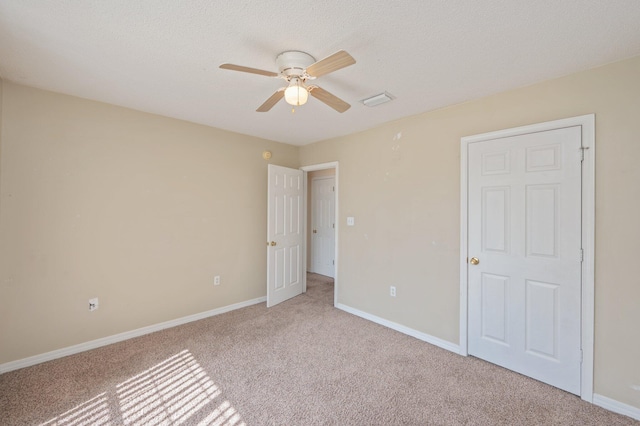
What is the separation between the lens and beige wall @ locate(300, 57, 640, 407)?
1.82 meters

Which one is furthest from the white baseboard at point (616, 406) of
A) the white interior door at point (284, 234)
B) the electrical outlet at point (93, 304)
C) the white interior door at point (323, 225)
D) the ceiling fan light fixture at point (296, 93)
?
the electrical outlet at point (93, 304)

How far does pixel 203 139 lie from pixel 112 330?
2295 mm

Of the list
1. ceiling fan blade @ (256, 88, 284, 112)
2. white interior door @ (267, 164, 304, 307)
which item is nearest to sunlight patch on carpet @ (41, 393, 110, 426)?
white interior door @ (267, 164, 304, 307)

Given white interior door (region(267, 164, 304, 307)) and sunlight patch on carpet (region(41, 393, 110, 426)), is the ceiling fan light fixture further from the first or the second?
sunlight patch on carpet (region(41, 393, 110, 426))

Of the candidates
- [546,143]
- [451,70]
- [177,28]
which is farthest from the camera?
[546,143]

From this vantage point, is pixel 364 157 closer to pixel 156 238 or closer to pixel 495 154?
pixel 495 154

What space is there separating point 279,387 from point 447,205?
2208mm

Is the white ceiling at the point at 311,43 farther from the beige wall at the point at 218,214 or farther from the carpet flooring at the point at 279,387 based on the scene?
the carpet flooring at the point at 279,387

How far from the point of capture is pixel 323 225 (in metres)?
5.61

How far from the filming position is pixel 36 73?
6.81ft

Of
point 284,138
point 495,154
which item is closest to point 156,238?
point 284,138

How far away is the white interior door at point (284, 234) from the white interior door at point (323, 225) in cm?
124

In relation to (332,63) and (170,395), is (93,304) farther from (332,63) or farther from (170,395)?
(332,63)

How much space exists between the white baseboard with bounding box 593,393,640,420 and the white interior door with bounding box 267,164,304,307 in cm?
323
